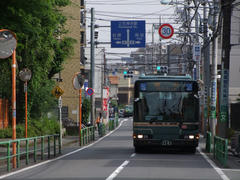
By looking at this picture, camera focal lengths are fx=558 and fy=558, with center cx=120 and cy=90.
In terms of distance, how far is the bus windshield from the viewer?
23.5 m

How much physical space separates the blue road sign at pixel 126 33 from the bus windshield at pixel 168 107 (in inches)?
606

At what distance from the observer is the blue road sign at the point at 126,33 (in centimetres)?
3875

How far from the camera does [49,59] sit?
3353 centimetres

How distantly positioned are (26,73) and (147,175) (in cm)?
1153

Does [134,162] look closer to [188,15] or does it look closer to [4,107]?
[4,107]

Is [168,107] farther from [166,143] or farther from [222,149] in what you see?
[222,149]

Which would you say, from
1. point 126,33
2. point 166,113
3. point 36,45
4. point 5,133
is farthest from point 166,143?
point 126,33

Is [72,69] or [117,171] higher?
[72,69]

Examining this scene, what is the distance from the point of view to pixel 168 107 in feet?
77.4

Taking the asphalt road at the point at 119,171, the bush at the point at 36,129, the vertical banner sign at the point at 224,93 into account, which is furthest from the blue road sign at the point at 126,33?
the asphalt road at the point at 119,171

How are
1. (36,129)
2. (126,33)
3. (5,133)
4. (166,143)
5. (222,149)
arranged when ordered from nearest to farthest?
(222,149)
(166,143)
(5,133)
(36,129)
(126,33)

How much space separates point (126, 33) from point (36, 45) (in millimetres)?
11501

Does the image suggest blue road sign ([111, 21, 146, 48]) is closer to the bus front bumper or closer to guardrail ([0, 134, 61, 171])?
the bus front bumper

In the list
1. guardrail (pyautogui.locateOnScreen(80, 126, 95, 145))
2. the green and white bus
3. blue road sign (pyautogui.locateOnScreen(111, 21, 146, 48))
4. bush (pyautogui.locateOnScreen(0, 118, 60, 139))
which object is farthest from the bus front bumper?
blue road sign (pyautogui.locateOnScreen(111, 21, 146, 48))
